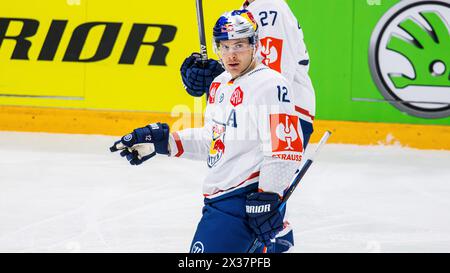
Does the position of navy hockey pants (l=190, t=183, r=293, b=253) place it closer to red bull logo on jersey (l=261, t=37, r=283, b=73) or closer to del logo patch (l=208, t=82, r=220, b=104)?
del logo patch (l=208, t=82, r=220, b=104)

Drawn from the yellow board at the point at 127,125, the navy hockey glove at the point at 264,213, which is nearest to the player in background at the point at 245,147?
the navy hockey glove at the point at 264,213

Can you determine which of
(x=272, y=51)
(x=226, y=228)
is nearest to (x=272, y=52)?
(x=272, y=51)

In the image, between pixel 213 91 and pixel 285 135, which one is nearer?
pixel 285 135

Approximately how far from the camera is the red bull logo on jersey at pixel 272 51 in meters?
3.71

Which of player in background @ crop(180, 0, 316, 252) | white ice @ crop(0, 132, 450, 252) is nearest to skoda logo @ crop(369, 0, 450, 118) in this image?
white ice @ crop(0, 132, 450, 252)

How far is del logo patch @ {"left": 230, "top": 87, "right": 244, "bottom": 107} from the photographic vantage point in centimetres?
301

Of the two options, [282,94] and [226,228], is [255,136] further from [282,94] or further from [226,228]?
[226,228]

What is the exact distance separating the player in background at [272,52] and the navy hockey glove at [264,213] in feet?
2.59

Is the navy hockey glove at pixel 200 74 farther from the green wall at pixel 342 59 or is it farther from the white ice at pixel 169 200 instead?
the green wall at pixel 342 59

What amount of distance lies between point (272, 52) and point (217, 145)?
746 mm

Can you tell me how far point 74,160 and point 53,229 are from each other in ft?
5.67

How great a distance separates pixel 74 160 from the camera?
6289mm

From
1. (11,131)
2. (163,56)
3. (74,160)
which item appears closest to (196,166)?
(74,160)

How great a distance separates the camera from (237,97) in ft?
9.93
